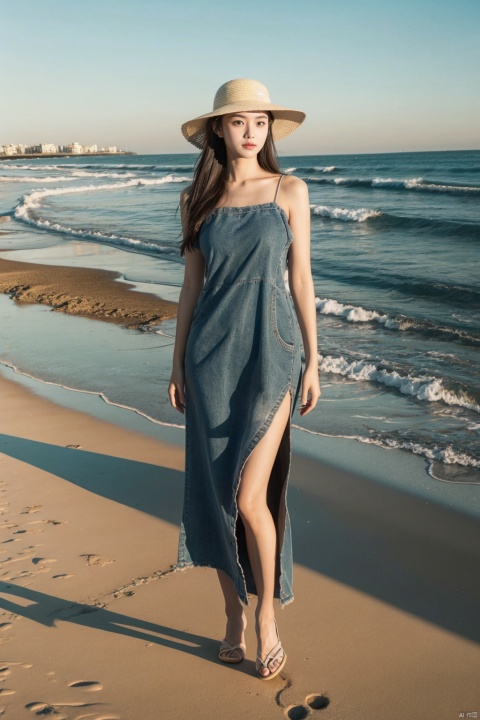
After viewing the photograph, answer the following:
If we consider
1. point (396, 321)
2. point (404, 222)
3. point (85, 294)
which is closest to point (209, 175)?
point (396, 321)

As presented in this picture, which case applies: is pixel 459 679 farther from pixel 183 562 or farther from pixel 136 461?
pixel 136 461

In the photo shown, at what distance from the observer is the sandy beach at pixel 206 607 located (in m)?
2.50

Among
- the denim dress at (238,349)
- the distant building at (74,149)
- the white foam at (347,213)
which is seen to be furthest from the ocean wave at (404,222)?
the distant building at (74,149)

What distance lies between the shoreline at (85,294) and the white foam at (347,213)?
895 centimetres

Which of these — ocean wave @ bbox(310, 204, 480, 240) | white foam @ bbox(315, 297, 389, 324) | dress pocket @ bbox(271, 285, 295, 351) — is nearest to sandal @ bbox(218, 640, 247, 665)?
dress pocket @ bbox(271, 285, 295, 351)

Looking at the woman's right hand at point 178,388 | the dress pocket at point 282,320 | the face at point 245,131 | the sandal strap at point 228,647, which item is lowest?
the sandal strap at point 228,647

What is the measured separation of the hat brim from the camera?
8.47 ft

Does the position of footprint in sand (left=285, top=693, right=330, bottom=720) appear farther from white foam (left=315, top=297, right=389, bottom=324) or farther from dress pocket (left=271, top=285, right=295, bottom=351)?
white foam (left=315, top=297, right=389, bottom=324)

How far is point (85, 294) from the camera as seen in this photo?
10.3 metres

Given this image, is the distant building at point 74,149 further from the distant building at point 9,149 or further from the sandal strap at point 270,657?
the sandal strap at point 270,657

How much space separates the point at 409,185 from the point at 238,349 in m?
27.6

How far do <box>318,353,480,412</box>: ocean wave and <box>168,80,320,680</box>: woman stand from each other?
3391 millimetres

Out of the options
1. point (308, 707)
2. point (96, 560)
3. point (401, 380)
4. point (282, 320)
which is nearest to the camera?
point (308, 707)

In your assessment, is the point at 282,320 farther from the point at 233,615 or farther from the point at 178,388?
the point at 233,615
